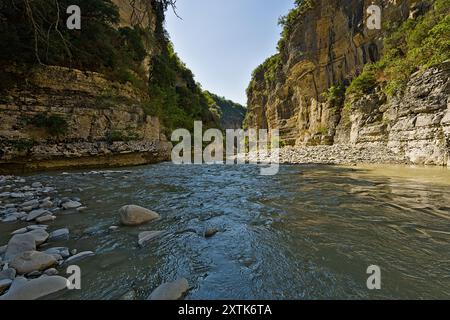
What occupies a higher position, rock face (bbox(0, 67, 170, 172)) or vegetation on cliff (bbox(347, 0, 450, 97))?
vegetation on cliff (bbox(347, 0, 450, 97))

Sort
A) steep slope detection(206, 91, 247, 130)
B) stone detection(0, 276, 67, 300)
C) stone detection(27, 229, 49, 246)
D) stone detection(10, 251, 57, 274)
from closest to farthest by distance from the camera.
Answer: stone detection(0, 276, 67, 300), stone detection(10, 251, 57, 274), stone detection(27, 229, 49, 246), steep slope detection(206, 91, 247, 130)

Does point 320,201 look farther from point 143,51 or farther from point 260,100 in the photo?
point 260,100

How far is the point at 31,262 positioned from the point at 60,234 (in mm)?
649

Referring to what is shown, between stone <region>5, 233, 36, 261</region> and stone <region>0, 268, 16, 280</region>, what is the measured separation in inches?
8.1

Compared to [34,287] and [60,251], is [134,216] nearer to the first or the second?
[60,251]

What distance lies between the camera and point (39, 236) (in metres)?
1.95

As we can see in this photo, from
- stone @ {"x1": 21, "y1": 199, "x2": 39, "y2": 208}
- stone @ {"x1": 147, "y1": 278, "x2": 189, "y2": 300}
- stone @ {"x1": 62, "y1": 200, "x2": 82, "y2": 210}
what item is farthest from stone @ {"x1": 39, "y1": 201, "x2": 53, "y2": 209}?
stone @ {"x1": 147, "y1": 278, "x2": 189, "y2": 300}

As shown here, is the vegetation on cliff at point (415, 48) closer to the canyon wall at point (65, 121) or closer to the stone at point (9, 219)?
the canyon wall at point (65, 121)

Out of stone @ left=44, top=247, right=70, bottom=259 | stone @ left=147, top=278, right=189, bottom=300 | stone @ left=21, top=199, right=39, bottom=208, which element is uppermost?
stone @ left=21, top=199, right=39, bottom=208

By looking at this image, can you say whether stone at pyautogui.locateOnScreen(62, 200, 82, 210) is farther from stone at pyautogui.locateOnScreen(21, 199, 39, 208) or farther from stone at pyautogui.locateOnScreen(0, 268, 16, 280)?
stone at pyautogui.locateOnScreen(0, 268, 16, 280)

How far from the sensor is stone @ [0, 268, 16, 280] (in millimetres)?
1362

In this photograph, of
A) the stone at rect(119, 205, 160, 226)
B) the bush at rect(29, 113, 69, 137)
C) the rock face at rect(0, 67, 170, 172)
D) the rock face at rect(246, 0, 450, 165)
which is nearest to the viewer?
the stone at rect(119, 205, 160, 226)

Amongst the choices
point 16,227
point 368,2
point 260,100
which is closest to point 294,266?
point 16,227

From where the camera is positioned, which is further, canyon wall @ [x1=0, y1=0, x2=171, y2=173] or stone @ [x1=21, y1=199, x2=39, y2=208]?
canyon wall @ [x1=0, y1=0, x2=171, y2=173]
